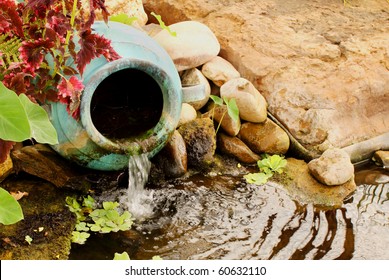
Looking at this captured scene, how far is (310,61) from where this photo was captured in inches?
174

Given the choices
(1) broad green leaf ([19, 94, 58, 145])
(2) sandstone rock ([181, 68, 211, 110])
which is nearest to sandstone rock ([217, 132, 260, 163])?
(2) sandstone rock ([181, 68, 211, 110])

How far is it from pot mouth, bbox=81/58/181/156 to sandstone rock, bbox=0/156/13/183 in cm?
47

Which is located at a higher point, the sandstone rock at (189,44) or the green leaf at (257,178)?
the sandstone rock at (189,44)

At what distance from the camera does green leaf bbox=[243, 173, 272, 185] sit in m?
3.89

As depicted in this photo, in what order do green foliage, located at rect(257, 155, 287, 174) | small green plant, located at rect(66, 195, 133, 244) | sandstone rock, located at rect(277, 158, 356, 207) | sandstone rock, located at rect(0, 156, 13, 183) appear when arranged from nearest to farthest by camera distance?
small green plant, located at rect(66, 195, 133, 244) < sandstone rock, located at rect(0, 156, 13, 183) < sandstone rock, located at rect(277, 158, 356, 207) < green foliage, located at rect(257, 155, 287, 174)

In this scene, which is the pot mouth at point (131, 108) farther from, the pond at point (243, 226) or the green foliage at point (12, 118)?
the green foliage at point (12, 118)

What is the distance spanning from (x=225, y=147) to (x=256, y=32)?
0.98m

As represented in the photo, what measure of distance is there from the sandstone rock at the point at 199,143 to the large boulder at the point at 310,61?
1.74ft

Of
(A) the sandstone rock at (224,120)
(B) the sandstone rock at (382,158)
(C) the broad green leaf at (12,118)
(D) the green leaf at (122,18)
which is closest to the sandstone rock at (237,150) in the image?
(A) the sandstone rock at (224,120)

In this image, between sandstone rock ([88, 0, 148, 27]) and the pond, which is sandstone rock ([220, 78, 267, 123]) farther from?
sandstone rock ([88, 0, 148, 27])

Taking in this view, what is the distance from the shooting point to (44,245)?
3.10 metres

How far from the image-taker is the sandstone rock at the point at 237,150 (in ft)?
13.3

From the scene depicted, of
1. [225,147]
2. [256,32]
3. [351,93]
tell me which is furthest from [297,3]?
[225,147]

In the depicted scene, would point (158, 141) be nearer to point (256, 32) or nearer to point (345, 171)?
point (345, 171)
